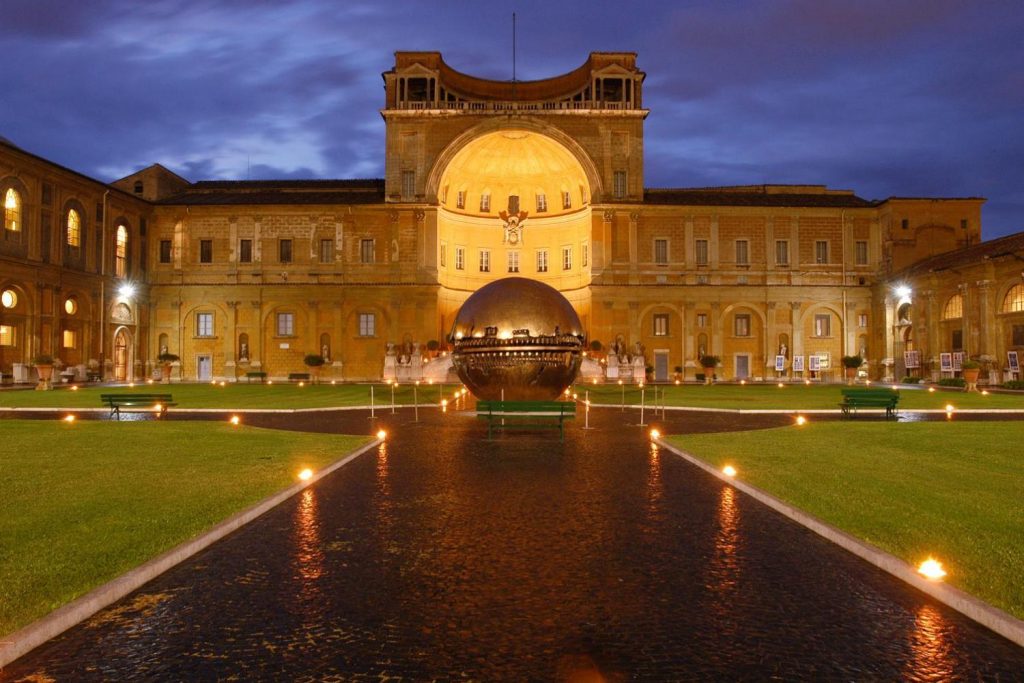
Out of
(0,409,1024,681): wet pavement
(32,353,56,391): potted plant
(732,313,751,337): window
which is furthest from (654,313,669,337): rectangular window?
(0,409,1024,681): wet pavement

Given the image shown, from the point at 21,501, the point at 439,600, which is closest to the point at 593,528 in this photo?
the point at 439,600

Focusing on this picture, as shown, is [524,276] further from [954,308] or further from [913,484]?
[913,484]

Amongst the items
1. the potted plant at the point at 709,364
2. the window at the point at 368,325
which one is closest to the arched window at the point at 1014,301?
the potted plant at the point at 709,364

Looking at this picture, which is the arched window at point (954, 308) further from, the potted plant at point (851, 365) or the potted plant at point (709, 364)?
the potted plant at point (709, 364)

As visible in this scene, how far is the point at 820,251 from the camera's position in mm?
53719

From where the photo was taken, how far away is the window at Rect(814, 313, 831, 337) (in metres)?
53.6

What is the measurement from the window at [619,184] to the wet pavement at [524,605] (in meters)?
45.6

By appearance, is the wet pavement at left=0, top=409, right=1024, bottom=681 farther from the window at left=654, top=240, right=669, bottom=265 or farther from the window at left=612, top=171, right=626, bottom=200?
the window at left=612, top=171, right=626, bottom=200

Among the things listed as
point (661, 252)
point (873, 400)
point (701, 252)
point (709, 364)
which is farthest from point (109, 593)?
point (701, 252)

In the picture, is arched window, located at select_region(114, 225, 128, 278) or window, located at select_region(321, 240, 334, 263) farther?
window, located at select_region(321, 240, 334, 263)

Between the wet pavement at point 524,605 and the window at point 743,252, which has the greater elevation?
the window at point 743,252

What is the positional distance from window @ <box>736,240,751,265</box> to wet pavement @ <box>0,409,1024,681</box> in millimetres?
46927

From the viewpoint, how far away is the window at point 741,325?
53.5 m

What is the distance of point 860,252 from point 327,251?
37989mm
